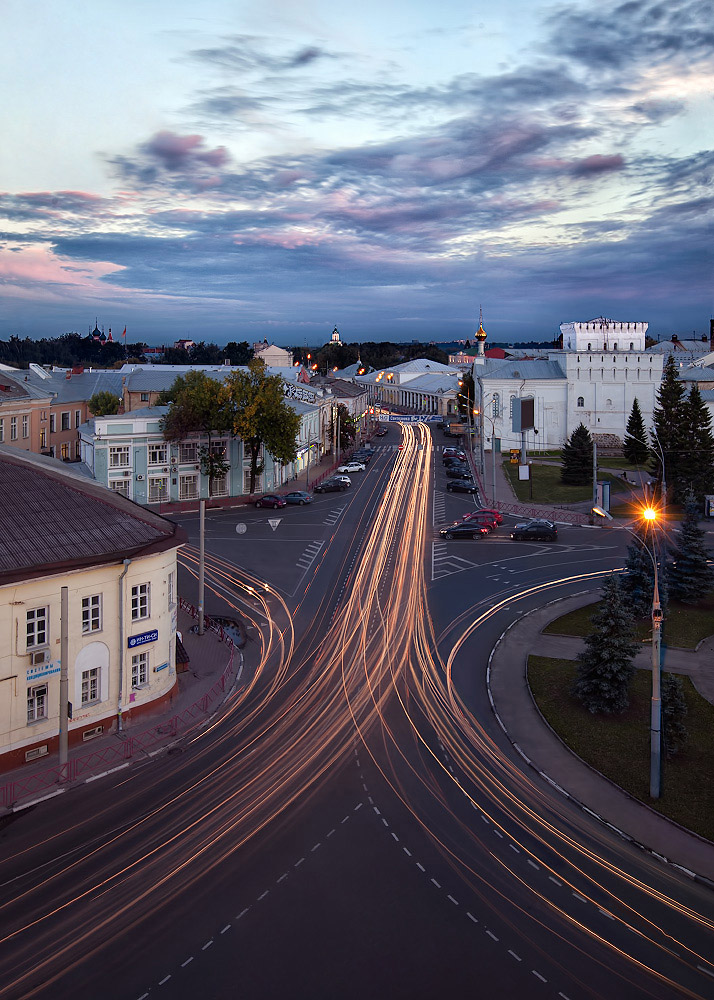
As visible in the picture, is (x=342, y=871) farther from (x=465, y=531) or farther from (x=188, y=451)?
(x=188, y=451)

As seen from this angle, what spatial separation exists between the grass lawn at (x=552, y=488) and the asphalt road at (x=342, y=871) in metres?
35.3

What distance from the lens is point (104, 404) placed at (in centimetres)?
7575

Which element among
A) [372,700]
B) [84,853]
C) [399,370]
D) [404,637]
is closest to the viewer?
[84,853]

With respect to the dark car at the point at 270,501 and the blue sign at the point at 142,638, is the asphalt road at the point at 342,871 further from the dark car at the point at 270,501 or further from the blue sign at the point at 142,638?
the dark car at the point at 270,501

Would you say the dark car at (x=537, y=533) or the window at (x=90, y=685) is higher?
the dark car at (x=537, y=533)

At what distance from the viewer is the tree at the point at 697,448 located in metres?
56.9

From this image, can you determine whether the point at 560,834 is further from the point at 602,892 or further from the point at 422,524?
the point at 422,524

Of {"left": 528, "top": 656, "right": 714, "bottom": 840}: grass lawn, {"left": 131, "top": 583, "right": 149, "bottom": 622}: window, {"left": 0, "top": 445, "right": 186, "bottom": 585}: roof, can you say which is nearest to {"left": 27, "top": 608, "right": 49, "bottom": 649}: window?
{"left": 0, "top": 445, "right": 186, "bottom": 585}: roof

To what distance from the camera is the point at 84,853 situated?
51.6 feet

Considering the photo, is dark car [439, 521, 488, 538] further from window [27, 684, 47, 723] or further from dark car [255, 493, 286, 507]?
window [27, 684, 47, 723]

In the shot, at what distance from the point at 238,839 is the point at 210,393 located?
41094 mm

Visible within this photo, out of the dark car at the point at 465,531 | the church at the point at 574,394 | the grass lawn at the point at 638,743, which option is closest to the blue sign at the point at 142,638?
the grass lawn at the point at 638,743

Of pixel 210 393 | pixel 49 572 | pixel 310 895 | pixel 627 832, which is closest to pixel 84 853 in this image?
pixel 310 895

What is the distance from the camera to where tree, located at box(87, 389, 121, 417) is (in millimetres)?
75688
